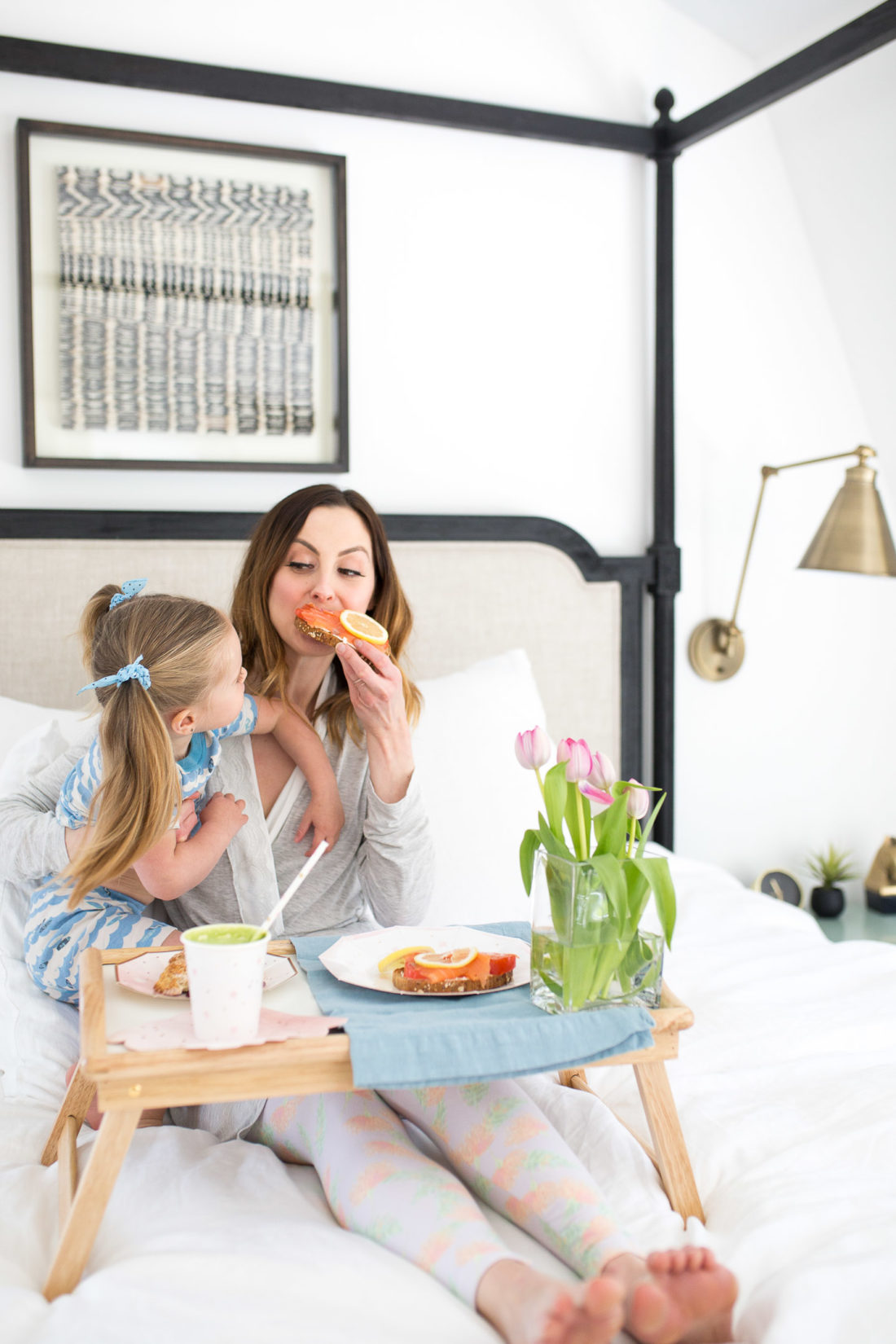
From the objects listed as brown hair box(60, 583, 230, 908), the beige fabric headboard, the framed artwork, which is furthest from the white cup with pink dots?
the framed artwork

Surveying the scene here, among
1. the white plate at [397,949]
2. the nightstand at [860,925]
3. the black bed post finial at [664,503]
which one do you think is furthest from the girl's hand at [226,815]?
the nightstand at [860,925]

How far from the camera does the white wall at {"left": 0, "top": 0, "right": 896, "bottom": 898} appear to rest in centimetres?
218

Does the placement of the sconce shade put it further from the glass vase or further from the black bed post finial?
the glass vase

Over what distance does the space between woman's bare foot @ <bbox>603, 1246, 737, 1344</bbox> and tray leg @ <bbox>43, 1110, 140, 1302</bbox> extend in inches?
16.1

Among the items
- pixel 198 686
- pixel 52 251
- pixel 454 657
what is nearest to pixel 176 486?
pixel 52 251

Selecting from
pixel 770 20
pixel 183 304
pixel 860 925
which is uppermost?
pixel 770 20

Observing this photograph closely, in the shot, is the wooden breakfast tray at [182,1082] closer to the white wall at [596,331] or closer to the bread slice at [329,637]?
the bread slice at [329,637]

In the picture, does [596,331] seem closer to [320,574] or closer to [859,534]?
[859,534]

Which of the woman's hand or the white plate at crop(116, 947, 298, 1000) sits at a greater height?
the woman's hand

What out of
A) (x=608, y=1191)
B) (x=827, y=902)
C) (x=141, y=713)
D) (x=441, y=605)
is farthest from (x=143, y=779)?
(x=827, y=902)

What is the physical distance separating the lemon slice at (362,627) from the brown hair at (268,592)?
114 mm

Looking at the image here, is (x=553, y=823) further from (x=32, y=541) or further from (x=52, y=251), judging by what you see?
(x=52, y=251)

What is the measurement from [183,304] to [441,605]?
0.79 meters

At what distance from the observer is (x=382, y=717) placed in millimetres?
1408
